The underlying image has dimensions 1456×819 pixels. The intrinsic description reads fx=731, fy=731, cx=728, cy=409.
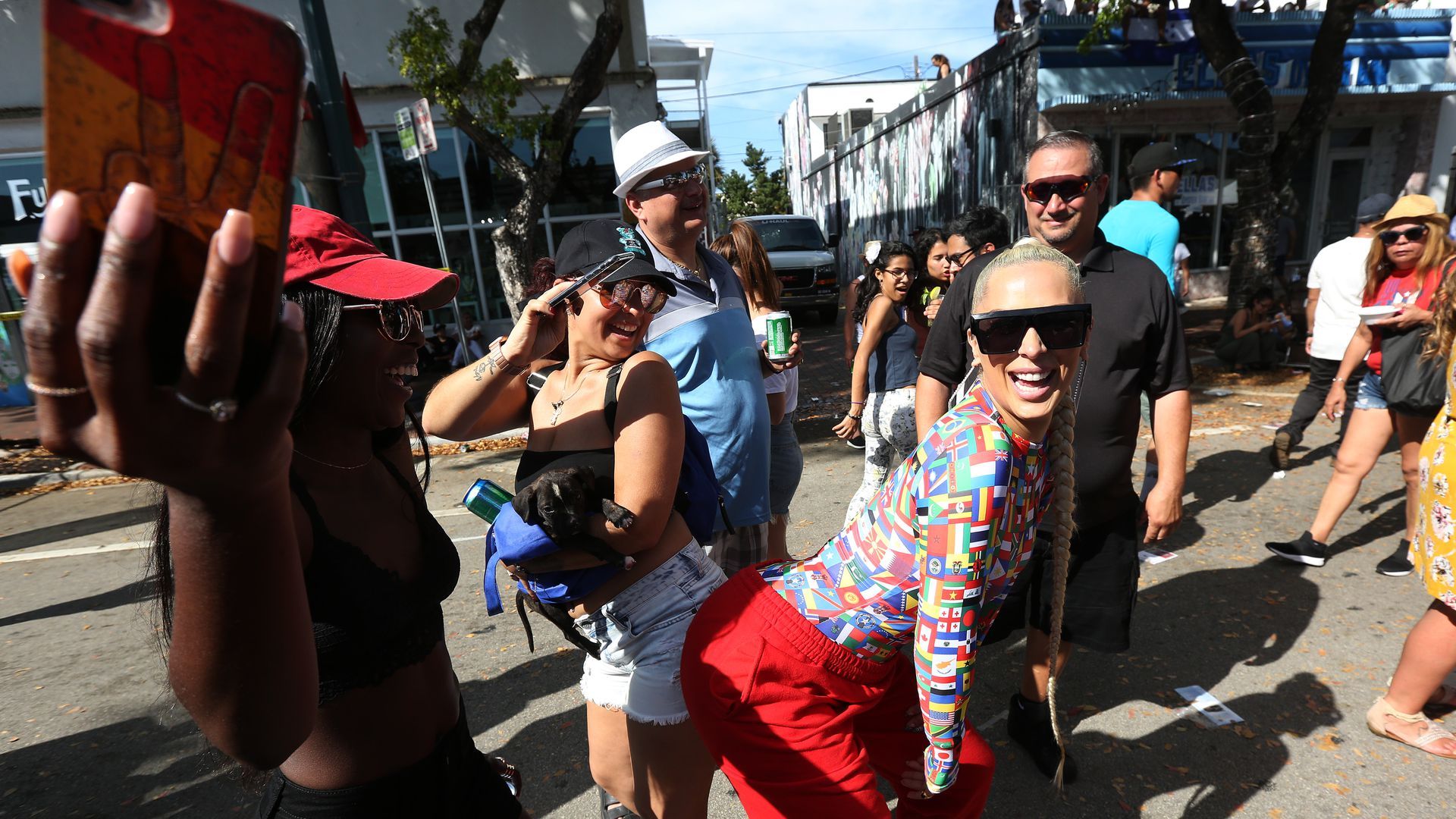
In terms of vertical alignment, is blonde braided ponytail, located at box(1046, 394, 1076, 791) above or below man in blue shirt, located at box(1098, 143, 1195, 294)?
below

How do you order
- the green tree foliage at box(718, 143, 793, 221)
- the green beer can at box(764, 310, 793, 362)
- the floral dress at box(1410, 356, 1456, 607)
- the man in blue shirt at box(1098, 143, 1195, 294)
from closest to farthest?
the floral dress at box(1410, 356, 1456, 607), the green beer can at box(764, 310, 793, 362), the man in blue shirt at box(1098, 143, 1195, 294), the green tree foliage at box(718, 143, 793, 221)

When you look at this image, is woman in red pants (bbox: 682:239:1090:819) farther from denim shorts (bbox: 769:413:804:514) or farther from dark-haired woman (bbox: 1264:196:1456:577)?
dark-haired woman (bbox: 1264:196:1456:577)

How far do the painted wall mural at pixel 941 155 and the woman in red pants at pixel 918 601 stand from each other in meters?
12.4

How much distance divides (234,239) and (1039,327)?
158 centimetres

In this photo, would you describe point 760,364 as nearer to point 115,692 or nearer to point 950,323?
point 950,323

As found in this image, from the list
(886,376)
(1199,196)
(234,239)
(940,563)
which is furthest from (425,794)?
(1199,196)

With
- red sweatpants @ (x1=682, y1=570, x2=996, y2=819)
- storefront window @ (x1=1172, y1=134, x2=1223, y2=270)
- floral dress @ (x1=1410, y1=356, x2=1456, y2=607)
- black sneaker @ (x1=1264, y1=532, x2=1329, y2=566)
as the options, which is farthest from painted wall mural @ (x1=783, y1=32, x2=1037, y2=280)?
red sweatpants @ (x1=682, y1=570, x2=996, y2=819)

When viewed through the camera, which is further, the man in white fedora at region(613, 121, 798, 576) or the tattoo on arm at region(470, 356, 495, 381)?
the man in white fedora at region(613, 121, 798, 576)

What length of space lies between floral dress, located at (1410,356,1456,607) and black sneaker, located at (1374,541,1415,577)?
1.70 meters

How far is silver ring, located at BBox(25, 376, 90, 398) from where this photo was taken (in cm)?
56

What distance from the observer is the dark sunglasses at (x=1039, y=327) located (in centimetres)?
170

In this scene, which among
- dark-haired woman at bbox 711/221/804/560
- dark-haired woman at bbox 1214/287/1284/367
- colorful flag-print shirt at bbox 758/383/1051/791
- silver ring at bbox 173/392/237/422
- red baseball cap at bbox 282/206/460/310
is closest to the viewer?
silver ring at bbox 173/392/237/422

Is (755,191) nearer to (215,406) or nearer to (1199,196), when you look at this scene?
(1199,196)

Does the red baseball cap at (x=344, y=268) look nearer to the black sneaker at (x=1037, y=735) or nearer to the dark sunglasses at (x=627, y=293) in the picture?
the dark sunglasses at (x=627, y=293)
